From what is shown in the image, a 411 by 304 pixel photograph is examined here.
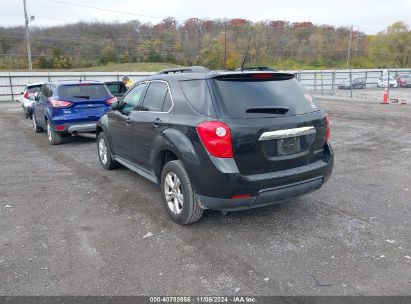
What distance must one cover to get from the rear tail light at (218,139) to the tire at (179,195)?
1.71 feet

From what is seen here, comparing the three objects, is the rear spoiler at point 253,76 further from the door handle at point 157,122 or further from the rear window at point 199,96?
the door handle at point 157,122

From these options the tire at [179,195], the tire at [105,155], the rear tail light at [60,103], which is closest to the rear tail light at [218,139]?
the tire at [179,195]

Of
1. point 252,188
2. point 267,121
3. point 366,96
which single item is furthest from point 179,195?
point 366,96

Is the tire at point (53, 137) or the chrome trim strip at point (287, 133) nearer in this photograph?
the chrome trim strip at point (287, 133)

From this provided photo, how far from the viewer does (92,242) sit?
3.86 meters

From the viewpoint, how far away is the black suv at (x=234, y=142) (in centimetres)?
360

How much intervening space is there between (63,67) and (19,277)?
256ft

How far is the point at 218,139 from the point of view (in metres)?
3.55

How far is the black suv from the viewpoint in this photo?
3.60 m

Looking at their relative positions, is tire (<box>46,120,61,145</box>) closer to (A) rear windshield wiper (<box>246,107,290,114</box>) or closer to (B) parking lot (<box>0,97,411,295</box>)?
(B) parking lot (<box>0,97,411,295</box>)

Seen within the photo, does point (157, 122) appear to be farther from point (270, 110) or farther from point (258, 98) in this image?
point (270, 110)

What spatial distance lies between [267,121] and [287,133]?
0.86ft

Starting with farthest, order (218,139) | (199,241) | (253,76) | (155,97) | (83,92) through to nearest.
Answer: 1. (83,92)
2. (155,97)
3. (253,76)
4. (199,241)
5. (218,139)

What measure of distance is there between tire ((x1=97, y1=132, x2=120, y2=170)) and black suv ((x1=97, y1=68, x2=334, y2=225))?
6.60ft
